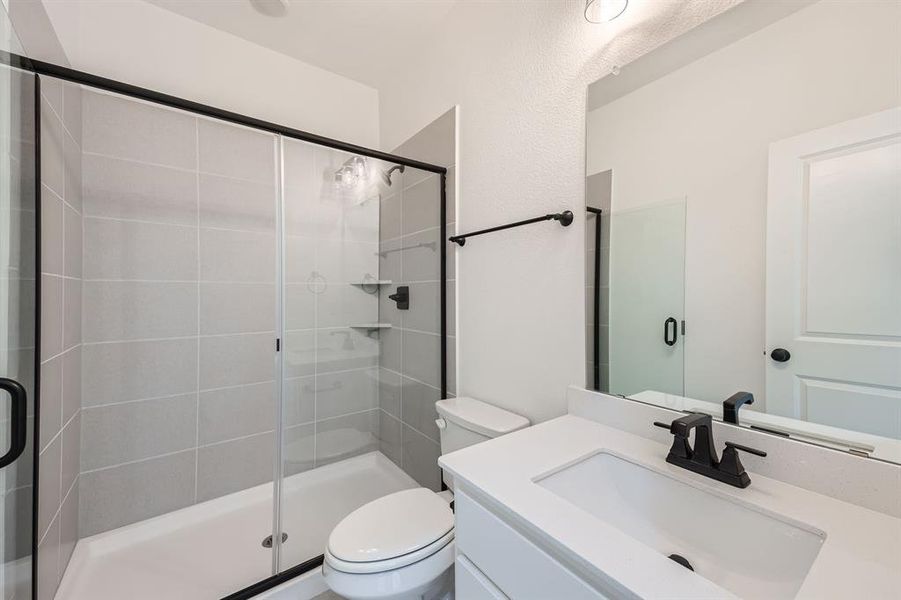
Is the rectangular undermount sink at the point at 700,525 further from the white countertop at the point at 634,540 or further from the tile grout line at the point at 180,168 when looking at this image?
the tile grout line at the point at 180,168

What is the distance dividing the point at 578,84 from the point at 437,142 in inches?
32.4

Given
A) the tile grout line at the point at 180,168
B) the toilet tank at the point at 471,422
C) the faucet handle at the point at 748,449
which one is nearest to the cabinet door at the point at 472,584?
the toilet tank at the point at 471,422

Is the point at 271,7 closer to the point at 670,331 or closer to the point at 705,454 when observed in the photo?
the point at 670,331

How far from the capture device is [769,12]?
75 centimetres

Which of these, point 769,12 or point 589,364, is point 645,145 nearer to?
point 769,12

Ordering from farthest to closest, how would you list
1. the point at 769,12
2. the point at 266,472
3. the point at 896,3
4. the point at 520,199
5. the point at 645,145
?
the point at 266,472 → the point at 520,199 → the point at 645,145 → the point at 769,12 → the point at 896,3

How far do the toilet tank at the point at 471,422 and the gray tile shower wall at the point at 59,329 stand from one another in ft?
4.31

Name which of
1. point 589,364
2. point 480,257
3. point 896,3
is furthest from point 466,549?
point 896,3

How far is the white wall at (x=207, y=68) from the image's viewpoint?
154cm

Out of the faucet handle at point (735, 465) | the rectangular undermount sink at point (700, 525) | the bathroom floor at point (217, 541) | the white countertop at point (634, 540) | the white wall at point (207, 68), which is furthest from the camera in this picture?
the white wall at point (207, 68)

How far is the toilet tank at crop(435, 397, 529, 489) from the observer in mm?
1236

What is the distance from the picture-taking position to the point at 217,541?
162cm

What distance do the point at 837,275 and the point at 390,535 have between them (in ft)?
4.12

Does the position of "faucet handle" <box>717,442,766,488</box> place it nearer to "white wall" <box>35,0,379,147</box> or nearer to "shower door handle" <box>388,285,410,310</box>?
"shower door handle" <box>388,285,410,310</box>
